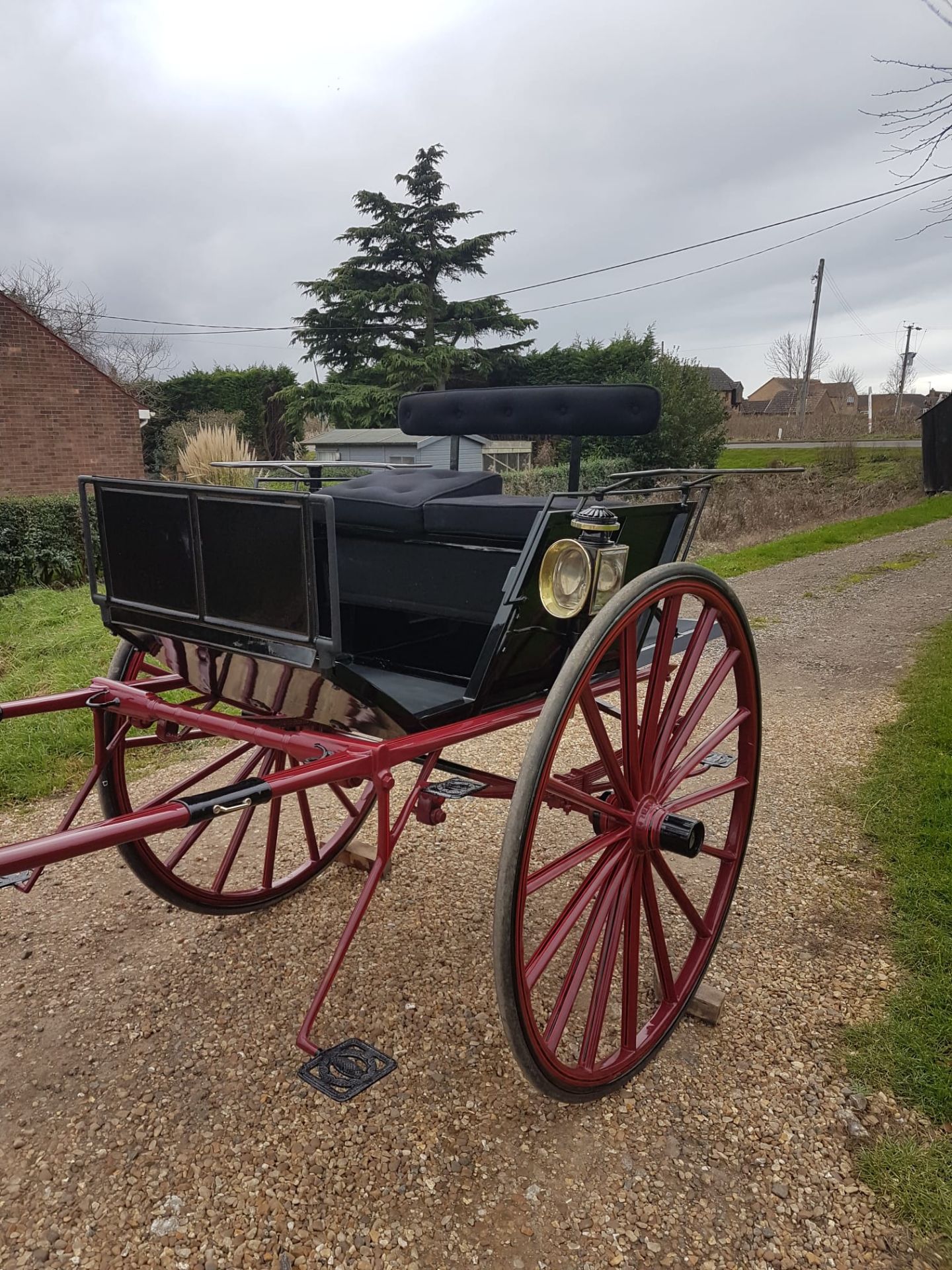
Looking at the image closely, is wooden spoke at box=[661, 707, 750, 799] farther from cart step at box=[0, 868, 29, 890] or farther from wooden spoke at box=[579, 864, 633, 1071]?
cart step at box=[0, 868, 29, 890]

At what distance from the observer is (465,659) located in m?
2.54

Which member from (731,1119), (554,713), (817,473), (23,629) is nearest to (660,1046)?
(731,1119)

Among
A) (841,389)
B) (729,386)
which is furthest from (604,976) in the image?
(841,389)

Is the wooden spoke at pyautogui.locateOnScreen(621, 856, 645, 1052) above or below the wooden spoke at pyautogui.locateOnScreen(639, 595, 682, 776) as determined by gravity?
below

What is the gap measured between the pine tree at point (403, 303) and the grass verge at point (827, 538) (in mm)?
12062

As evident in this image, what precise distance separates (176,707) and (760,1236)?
5.68 ft

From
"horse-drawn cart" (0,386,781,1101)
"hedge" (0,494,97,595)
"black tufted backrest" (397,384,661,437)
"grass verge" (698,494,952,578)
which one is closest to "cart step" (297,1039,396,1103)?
"horse-drawn cart" (0,386,781,1101)

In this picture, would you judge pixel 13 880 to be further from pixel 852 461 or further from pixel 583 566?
pixel 852 461

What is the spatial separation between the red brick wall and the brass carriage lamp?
13267 mm

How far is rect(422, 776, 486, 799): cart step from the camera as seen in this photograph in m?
1.97

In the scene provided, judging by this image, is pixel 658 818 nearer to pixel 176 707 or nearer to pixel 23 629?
pixel 176 707

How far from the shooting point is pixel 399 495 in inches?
94.7

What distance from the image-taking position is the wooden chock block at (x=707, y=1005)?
2.43 metres

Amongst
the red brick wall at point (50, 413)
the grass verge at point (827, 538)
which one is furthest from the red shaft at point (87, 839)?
the red brick wall at point (50, 413)
